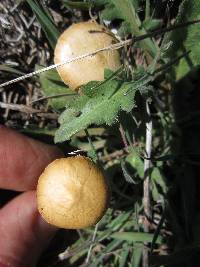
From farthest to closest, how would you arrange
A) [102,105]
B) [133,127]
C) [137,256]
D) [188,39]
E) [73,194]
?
[137,256]
[133,127]
[188,39]
[102,105]
[73,194]

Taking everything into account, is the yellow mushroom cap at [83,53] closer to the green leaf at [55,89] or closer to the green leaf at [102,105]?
the green leaf at [102,105]

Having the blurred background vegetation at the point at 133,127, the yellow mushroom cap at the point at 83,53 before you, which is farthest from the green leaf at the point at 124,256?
the yellow mushroom cap at the point at 83,53

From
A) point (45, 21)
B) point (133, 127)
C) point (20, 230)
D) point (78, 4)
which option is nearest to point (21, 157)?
point (20, 230)

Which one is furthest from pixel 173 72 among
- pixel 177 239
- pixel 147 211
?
pixel 177 239

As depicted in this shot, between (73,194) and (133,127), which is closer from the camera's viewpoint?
(73,194)

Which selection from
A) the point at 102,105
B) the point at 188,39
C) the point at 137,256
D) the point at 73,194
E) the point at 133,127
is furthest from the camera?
the point at 137,256

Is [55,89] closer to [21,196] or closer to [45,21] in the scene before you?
[45,21]

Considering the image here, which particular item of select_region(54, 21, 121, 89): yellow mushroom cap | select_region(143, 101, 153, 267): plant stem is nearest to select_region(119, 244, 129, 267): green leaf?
select_region(143, 101, 153, 267): plant stem

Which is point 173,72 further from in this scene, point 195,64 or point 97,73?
point 97,73
